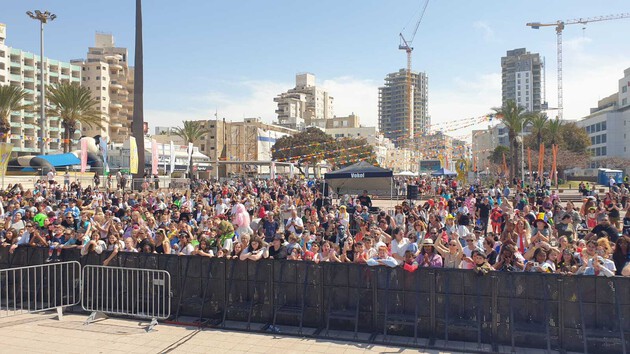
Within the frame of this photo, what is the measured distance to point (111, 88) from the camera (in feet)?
350

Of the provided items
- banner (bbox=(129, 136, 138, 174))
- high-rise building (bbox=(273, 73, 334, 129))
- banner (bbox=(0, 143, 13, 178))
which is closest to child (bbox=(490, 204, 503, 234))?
banner (bbox=(129, 136, 138, 174))

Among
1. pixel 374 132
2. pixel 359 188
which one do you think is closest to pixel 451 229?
pixel 359 188

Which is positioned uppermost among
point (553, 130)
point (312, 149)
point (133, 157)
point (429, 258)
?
point (553, 130)

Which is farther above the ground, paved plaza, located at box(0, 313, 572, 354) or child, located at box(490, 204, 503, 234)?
child, located at box(490, 204, 503, 234)

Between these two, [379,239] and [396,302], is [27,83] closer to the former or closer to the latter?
[379,239]

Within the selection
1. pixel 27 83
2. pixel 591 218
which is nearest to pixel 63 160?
pixel 591 218

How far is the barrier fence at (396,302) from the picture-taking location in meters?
7.15

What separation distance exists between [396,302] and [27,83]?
10485 cm

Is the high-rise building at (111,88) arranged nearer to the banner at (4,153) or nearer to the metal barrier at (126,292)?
the banner at (4,153)

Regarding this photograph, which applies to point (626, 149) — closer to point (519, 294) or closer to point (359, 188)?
point (359, 188)

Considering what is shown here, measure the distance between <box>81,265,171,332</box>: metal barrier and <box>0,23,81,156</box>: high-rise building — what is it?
84250 mm

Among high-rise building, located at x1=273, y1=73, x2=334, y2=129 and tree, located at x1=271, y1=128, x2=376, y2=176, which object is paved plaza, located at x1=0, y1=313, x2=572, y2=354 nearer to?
tree, located at x1=271, y1=128, x2=376, y2=176

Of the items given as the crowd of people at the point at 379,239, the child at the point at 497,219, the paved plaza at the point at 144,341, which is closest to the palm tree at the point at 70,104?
the crowd of people at the point at 379,239

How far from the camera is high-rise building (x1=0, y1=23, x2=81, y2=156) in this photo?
8831 cm
